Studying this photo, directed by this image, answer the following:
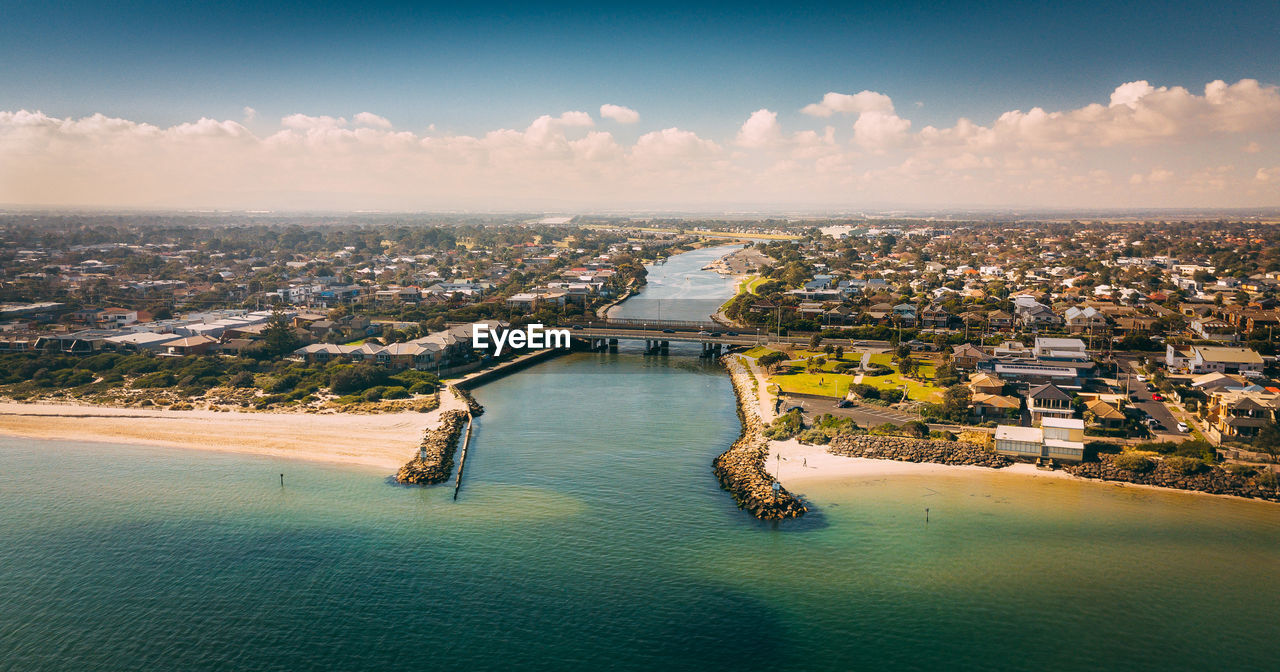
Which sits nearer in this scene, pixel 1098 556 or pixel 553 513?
pixel 1098 556

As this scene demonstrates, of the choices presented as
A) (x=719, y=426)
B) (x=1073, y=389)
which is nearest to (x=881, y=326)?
(x=1073, y=389)

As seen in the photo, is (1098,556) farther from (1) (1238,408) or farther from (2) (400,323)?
(2) (400,323)

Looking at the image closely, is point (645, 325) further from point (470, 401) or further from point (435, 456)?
point (435, 456)

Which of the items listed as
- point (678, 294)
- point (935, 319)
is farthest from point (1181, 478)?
point (678, 294)

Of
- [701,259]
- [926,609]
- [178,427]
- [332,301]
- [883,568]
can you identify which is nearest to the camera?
[926,609]

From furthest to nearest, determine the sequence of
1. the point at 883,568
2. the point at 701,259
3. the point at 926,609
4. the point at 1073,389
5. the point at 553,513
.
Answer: the point at 701,259
the point at 1073,389
the point at 553,513
the point at 883,568
the point at 926,609

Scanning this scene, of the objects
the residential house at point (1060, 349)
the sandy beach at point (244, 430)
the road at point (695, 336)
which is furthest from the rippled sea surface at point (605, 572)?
the road at point (695, 336)
